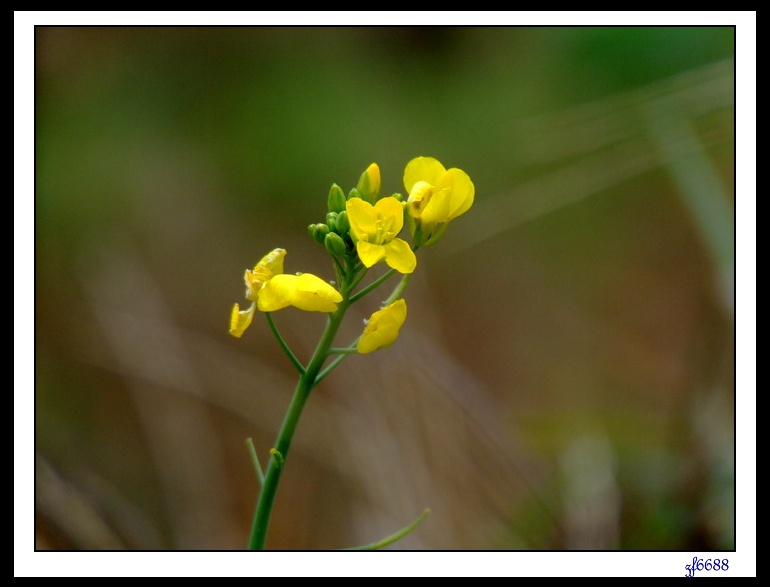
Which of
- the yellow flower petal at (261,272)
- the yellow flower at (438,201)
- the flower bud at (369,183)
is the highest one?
the flower bud at (369,183)

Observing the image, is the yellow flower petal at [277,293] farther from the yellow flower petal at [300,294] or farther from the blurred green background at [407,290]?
the blurred green background at [407,290]

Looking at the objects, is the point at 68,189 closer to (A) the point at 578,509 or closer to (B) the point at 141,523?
(B) the point at 141,523

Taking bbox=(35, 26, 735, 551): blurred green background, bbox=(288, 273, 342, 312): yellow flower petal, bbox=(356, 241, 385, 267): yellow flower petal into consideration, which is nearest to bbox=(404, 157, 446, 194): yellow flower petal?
bbox=(356, 241, 385, 267): yellow flower petal

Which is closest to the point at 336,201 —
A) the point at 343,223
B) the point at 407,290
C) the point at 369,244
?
the point at 343,223

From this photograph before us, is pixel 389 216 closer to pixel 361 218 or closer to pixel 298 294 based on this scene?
pixel 361 218

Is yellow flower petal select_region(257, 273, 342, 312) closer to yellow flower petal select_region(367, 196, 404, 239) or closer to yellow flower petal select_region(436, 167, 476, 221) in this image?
yellow flower petal select_region(367, 196, 404, 239)

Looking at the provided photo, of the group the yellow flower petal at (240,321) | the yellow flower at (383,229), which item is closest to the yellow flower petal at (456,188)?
the yellow flower at (383,229)
